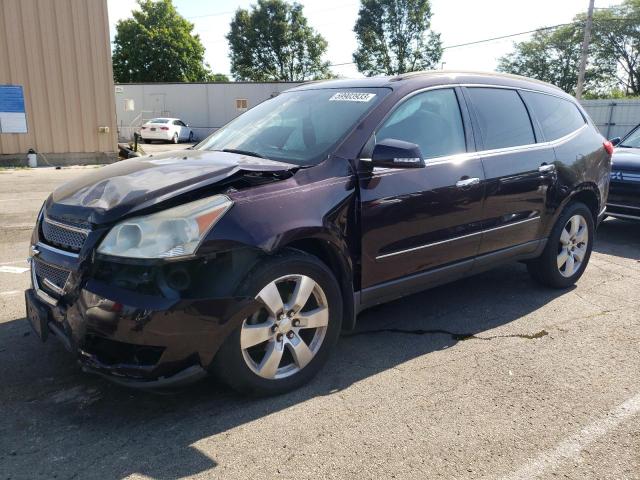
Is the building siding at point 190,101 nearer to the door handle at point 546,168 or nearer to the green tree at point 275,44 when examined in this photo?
the green tree at point 275,44

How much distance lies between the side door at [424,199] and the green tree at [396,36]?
46.5 meters

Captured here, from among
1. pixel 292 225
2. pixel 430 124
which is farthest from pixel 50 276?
pixel 430 124

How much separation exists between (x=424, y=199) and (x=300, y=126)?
986mm

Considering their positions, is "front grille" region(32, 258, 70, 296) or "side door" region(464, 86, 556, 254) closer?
"front grille" region(32, 258, 70, 296)

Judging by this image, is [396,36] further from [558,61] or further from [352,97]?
[352,97]

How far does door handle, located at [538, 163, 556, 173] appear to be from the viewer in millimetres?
4460

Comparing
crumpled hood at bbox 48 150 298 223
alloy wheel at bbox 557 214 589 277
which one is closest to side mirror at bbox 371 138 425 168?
crumpled hood at bbox 48 150 298 223

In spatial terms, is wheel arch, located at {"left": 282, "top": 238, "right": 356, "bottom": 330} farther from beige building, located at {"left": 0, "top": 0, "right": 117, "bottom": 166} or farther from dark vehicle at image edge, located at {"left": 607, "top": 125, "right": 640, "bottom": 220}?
beige building, located at {"left": 0, "top": 0, "right": 117, "bottom": 166}

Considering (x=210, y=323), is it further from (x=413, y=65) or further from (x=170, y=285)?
(x=413, y=65)

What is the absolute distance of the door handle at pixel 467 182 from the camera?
380cm

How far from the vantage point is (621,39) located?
1877 inches

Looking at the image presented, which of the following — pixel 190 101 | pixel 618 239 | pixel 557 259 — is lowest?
pixel 618 239

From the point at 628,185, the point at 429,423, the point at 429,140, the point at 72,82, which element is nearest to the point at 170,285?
the point at 429,423

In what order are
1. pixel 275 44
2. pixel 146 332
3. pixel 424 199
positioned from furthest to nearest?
pixel 275 44 → pixel 424 199 → pixel 146 332
